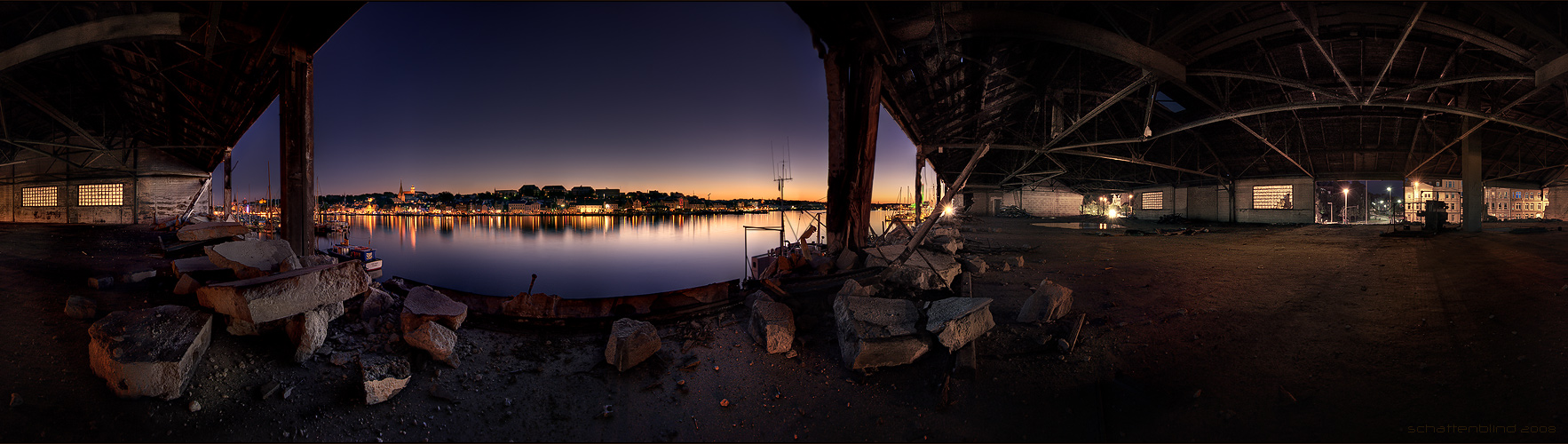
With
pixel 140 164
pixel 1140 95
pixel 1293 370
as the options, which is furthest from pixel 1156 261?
pixel 140 164

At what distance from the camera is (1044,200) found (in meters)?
32.5

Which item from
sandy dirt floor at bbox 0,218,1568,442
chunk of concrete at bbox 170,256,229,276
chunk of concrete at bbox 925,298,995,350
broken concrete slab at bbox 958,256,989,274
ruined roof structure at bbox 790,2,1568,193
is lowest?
sandy dirt floor at bbox 0,218,1568,442

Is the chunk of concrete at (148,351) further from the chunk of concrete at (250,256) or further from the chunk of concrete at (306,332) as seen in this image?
the chunk of concrete at (250,256)

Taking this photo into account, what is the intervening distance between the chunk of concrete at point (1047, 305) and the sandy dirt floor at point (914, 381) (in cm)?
15

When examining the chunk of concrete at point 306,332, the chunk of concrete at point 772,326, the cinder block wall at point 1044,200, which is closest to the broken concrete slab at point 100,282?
the chunk of concrete at point 306,332

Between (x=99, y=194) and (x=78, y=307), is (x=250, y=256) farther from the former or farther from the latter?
(x=99, y=194)

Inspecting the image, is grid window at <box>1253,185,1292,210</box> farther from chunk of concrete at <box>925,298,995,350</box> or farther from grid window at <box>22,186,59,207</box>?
grid window at <box>22,186,59,207</box>

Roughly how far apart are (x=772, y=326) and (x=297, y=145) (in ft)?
22.9

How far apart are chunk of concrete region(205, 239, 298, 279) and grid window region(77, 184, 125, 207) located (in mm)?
27056

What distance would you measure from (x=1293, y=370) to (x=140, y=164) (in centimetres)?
3522

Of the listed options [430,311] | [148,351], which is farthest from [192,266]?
[430,311]

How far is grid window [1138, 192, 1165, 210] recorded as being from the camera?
25178 millimetres

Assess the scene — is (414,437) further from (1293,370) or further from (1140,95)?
(1140,95)

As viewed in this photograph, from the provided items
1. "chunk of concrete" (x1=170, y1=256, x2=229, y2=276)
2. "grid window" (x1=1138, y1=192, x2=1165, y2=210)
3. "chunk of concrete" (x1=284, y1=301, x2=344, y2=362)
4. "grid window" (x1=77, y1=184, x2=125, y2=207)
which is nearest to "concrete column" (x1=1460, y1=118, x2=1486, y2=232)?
"grid window" (x1=1138, y1=192, x2=1165, y2=210)
